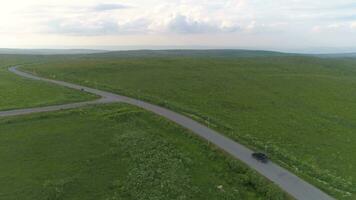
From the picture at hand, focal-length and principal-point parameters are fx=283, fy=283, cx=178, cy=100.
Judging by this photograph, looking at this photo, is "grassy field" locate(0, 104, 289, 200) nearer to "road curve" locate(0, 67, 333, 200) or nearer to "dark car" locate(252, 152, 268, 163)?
"road curve" locate(0, 67, 333, 200)

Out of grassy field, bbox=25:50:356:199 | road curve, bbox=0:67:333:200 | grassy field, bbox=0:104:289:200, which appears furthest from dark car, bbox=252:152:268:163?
grassy field, bbox=0:104:289:200

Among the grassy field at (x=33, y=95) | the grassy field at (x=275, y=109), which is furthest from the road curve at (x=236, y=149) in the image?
the grassy field at (x=33, y=95)

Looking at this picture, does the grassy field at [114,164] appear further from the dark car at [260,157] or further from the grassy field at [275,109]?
the grassy field at [275,109]

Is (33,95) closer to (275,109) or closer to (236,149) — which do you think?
(236,149)

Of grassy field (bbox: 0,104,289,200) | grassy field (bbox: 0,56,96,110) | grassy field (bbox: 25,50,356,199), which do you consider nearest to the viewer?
grassy field (bbox: 0,104,289,200)

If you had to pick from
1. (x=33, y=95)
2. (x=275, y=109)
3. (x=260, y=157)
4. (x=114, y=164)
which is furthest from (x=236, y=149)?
(x=33, y=95)

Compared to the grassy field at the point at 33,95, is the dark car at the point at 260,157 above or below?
below
